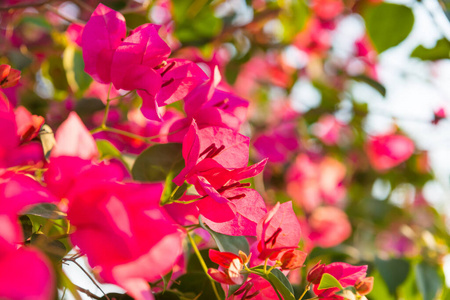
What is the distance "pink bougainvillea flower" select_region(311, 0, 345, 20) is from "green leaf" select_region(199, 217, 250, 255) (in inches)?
57.9

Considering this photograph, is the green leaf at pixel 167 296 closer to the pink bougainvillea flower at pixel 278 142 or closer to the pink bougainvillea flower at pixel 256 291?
the pink bougainvillea flower at pixel 256 291

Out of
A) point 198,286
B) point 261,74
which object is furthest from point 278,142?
point 198,286

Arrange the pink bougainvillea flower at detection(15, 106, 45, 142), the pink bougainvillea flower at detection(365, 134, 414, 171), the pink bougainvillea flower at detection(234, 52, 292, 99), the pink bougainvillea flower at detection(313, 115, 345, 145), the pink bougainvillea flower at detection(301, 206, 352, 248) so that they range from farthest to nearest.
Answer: the pink bougainvillea flower at detection(234, 52, 292, 99) → the pink bougainvillea flower at detection(313, 115, 345, 145) → the pink bougainvillea flower at detection(365, 134, 414, 171) → the pink bougainvillea flower at detection(301, 206, 352, 248) → the pink bougainvillea flower at detection(15, 106, 45, 142)

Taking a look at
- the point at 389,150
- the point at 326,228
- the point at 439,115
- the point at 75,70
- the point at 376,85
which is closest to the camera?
the point at 75,70

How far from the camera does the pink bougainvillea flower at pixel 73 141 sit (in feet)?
1.22

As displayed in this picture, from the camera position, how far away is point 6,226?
238mm

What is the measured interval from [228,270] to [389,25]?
62cm

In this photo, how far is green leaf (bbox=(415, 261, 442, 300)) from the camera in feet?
2.51

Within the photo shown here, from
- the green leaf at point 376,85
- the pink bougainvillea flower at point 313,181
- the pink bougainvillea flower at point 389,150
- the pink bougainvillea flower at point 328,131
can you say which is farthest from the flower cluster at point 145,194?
the pink bougainvillea flower at point 328,131

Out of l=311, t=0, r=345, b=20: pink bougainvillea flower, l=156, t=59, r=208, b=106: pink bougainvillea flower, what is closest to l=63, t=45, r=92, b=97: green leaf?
l=156, t=59, r=208, b=106: pink bougainvillea flower

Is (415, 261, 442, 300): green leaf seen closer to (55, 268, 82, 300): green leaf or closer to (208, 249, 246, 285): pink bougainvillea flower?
(208, 249, 246, 285): pink bougainvillea flower

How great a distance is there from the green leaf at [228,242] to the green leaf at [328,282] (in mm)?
96

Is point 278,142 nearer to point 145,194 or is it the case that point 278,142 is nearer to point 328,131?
point 328,131

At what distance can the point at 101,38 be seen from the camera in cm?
43
